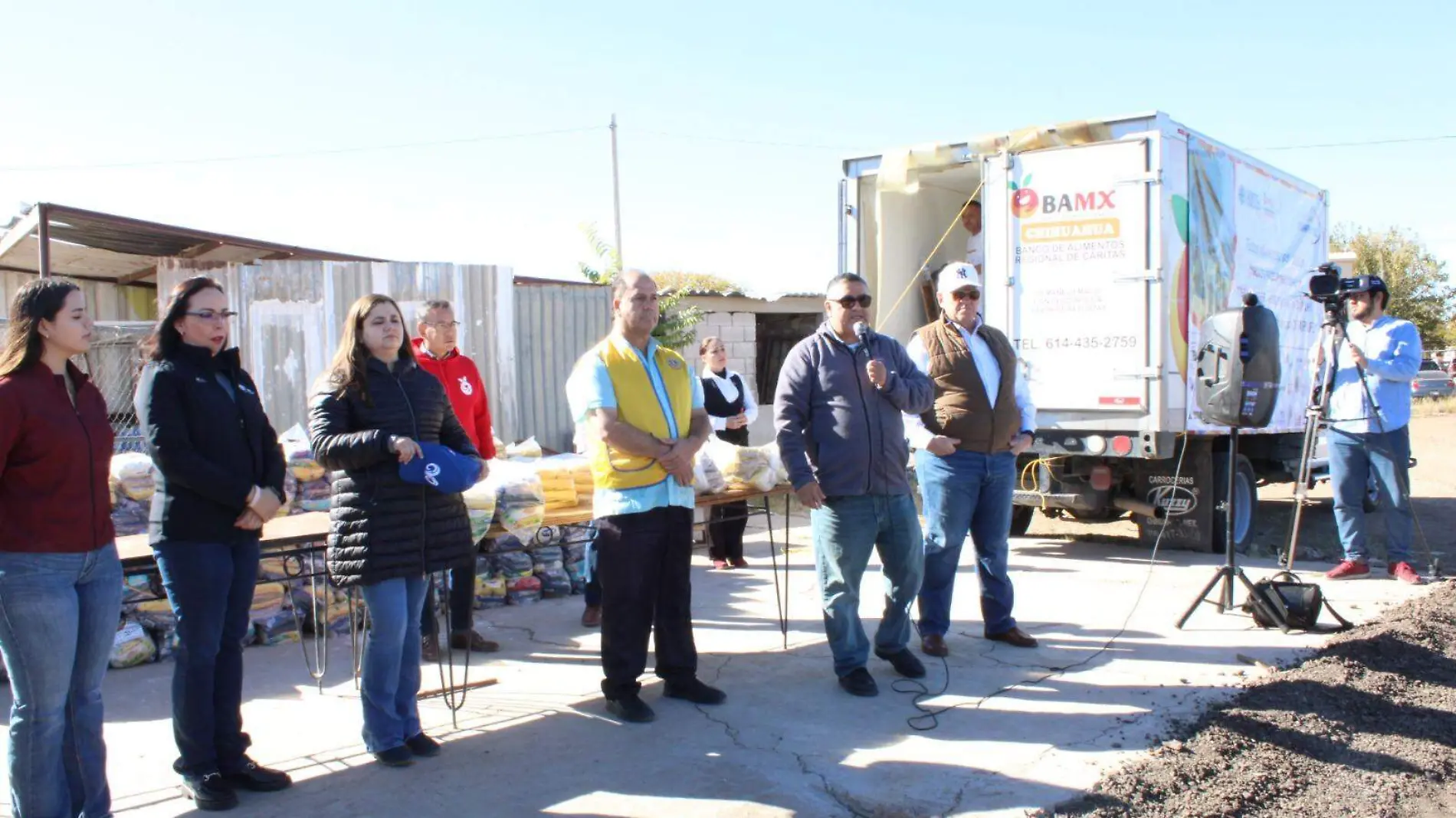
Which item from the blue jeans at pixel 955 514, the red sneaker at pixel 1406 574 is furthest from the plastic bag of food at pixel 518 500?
the red sneaker at pixel 1406 574

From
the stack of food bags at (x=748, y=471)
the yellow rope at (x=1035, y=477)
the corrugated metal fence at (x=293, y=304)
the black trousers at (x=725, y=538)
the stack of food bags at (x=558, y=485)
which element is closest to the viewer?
the stack of food bags at (x=558, y=485)

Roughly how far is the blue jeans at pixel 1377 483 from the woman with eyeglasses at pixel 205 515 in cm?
735

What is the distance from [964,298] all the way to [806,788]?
9.61 ft

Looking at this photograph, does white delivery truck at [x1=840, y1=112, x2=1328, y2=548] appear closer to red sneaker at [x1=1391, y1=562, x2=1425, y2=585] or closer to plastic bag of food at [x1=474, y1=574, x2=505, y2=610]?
red sneaker at [x1=1391, y1=562, x2=1425, y2=585]

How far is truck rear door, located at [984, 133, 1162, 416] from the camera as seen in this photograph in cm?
783

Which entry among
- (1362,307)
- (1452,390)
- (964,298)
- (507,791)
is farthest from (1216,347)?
(1452,390)

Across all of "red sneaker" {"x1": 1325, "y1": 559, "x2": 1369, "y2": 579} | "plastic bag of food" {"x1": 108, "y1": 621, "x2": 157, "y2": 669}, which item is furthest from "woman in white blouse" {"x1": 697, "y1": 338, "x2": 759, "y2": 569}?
"red sneaker" {"x1": 1325, "y1": 559, "x2": 1369, "y2": 579}

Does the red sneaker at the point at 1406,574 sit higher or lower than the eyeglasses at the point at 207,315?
lower

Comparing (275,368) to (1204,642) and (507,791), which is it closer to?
(507,791)

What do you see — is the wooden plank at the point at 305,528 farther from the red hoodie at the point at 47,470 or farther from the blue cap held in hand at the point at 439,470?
the blue cap held in hand at the point at 439,470

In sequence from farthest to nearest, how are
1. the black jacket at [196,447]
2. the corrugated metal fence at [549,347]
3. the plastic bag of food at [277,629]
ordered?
1. the corrugated metal fence at [549,347]
2. the plastic bag of food at [277,629]
3. the black jacket at [196,447]

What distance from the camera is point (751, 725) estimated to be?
4.58m

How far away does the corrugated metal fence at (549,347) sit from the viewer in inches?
500

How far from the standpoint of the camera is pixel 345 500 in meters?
4.04
